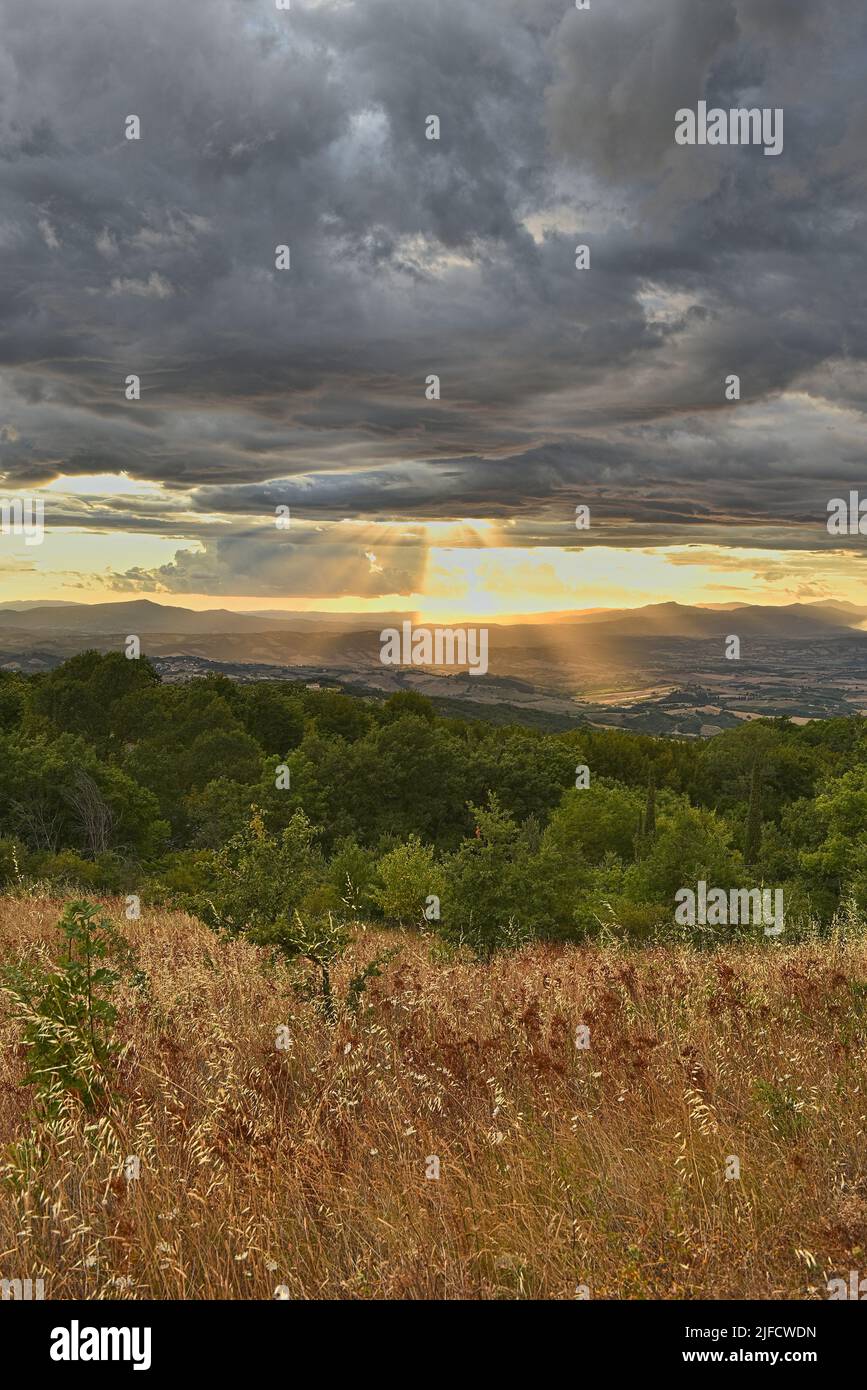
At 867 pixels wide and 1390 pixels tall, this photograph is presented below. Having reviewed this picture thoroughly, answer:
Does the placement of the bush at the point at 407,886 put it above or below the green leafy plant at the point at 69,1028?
below

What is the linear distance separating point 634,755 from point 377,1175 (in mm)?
92894

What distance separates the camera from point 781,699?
96.0m

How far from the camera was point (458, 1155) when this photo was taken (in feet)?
15.0

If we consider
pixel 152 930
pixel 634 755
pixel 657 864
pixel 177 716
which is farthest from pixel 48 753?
pixel 634 755

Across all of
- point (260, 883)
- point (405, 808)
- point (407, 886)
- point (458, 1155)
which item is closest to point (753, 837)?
point (405, 808)

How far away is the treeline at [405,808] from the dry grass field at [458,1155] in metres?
2.82

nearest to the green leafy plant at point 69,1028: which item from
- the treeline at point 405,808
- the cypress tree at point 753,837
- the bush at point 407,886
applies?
the treeline at point 405,808

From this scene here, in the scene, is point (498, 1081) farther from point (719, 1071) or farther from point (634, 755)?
point (634, 755)

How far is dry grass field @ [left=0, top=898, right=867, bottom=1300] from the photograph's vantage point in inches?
143

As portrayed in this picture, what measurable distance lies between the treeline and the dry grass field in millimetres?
2820

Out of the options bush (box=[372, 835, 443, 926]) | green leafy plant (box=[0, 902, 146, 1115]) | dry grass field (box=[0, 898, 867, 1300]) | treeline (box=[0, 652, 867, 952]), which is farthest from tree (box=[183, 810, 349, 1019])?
bush (box=[372, 835, 443, 926])

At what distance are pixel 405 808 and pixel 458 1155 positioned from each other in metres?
62.1

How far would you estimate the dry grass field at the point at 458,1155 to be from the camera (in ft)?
11.9

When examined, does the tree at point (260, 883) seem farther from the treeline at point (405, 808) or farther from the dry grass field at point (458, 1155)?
the dry grass field at point (458, 1155)
